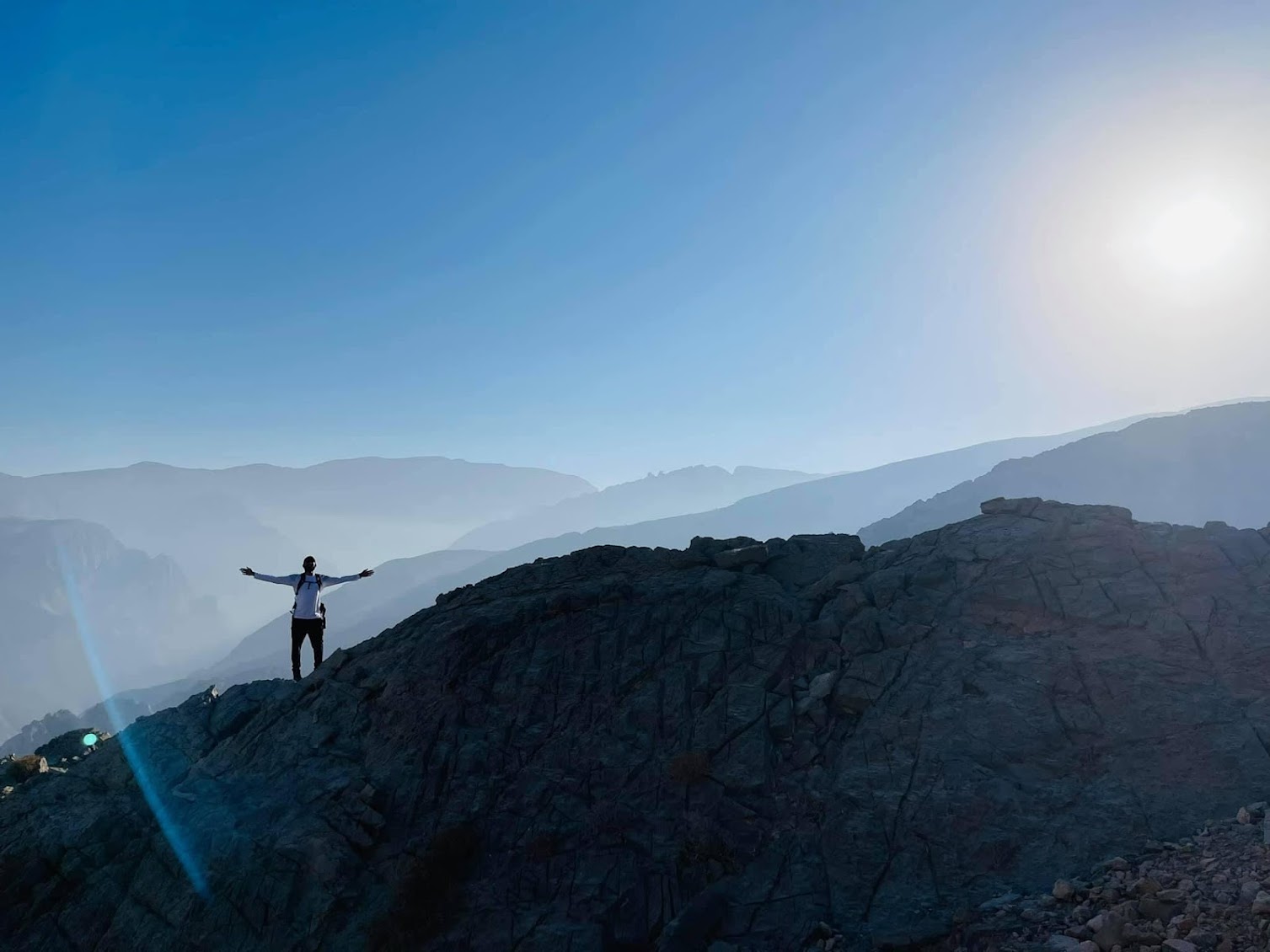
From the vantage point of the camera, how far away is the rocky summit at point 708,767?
45.3 feet

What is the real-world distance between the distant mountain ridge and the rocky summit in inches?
5433

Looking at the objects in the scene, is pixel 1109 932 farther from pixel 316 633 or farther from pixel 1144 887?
pixel 316 633

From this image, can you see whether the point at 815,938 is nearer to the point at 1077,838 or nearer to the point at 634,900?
the point at 634,900

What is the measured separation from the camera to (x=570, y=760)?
17.2 meters

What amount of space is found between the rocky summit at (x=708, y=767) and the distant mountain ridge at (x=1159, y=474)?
138 metres

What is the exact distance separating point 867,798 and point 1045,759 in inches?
160

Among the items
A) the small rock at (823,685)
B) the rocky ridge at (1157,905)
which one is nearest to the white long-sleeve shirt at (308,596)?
the small rock at (823,685)

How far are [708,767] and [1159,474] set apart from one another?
16717 cm

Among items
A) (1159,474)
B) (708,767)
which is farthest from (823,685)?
(1159,474)

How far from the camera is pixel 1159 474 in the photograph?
14450 centimetres

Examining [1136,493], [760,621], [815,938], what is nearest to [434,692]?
[760,621]

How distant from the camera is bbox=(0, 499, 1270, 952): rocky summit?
13.8 meters

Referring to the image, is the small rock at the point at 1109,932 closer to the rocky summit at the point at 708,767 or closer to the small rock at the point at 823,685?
the rocky summit at the point at 708,767

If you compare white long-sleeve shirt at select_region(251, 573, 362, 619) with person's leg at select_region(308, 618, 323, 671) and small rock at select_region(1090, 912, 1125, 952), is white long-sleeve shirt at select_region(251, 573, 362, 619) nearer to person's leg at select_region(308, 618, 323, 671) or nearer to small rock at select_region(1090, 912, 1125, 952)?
person's leg at select_region(308, 618, 323, 671)
